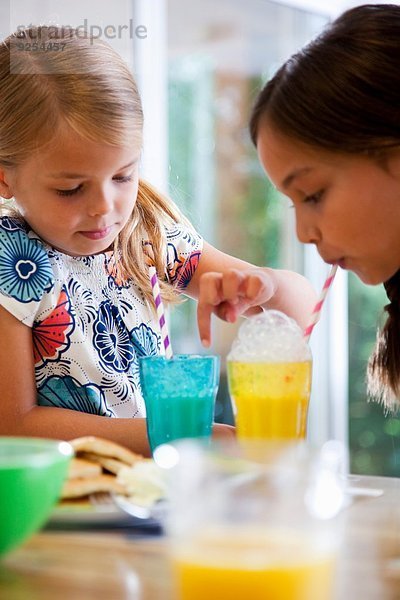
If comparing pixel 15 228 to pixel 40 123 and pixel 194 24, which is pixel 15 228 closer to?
pixel 40 123

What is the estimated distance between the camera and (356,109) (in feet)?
4.65

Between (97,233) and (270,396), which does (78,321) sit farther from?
(270,396)

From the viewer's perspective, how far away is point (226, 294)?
140 centimetres

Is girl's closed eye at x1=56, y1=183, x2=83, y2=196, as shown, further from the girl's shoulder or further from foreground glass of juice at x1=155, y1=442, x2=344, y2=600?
foreground glass of juice at x1=155, y1=442, x2=344, y2=600

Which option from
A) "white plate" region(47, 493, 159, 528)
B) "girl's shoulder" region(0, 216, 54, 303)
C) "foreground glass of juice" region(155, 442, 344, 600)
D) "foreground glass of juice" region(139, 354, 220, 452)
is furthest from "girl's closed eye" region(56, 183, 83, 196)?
"foreground glass of juice" region(155, 442, 344, 600)

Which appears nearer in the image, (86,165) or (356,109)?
(356,109)

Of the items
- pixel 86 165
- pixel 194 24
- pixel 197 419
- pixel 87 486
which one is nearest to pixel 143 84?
pixel 194 24

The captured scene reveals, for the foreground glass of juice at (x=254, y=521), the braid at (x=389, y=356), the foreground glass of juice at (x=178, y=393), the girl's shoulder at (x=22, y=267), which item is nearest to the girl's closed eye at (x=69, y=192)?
the girl's shoulder at (x=22, y=267)

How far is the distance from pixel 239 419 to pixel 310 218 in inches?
16.1

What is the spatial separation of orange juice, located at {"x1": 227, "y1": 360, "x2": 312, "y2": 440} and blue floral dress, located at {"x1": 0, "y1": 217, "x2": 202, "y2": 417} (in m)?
0.48

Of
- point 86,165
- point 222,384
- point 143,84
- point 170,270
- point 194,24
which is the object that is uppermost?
point 194,24

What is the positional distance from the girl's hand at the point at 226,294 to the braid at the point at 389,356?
330 mm

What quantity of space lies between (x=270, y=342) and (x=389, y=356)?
54 centimetres

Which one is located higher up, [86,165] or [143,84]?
[143,84]
